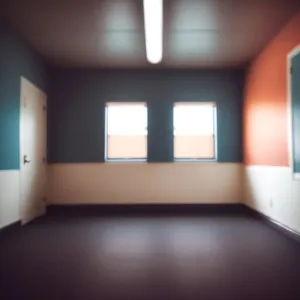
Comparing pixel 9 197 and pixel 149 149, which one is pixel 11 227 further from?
pixel 149 149

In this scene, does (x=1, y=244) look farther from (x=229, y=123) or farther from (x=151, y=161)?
(x=229, y=123)

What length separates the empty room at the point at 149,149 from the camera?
3203 mm

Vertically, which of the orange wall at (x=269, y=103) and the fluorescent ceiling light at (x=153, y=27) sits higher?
the fluorescent ceiling light at (x=153, y=27)

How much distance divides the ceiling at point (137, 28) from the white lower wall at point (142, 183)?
2116mm

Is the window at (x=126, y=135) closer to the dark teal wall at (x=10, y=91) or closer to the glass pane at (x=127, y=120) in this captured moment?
the glass pane at (x=127, y=120)

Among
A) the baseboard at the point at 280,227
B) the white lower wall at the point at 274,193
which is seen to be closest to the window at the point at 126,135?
the white lower wall at the point at 274,193

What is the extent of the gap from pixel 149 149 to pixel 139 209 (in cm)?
125

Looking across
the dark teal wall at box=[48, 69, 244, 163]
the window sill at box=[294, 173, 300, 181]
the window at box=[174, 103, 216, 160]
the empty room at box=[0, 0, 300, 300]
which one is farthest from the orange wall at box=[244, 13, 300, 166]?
the window at box=[174, 103, 216, 160]

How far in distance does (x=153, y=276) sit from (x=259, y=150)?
12.3 ft

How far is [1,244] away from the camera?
165 inches

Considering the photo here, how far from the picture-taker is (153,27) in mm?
4484

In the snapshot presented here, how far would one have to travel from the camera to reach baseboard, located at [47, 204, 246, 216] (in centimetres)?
681

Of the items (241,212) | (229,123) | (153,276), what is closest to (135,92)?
(229,123)

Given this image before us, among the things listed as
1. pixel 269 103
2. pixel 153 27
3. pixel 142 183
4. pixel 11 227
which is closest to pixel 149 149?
pixel 142 183
